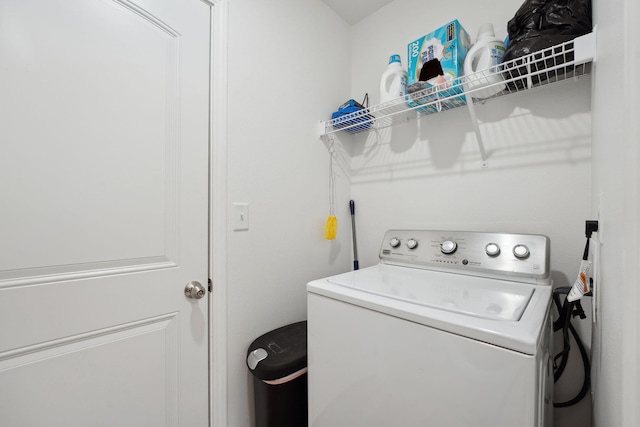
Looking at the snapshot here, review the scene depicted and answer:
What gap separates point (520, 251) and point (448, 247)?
0.27 m

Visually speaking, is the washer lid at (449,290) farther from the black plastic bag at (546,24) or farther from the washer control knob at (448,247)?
the black plastic bag at (546,24)

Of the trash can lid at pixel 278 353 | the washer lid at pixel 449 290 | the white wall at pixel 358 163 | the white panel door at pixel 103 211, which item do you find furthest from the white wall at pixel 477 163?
the white panel door at pixel 103 211

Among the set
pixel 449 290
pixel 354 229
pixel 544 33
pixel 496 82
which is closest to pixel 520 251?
pixel 449 290

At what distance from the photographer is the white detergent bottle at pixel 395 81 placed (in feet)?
4.86

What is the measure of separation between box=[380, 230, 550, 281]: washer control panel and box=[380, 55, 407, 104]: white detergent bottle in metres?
0.76

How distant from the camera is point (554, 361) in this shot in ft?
3.94

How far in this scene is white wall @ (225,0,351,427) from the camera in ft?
4.23

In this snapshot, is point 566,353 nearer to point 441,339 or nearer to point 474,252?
point 474,252

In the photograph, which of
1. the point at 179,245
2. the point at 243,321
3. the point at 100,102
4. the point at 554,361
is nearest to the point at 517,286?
the point at 554,361

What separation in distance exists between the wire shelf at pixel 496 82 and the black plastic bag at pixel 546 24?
34 millimetres

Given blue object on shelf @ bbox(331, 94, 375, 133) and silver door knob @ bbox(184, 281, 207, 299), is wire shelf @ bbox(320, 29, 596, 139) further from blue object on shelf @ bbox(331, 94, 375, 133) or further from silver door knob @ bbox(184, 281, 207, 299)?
silver door knob @ bbox(184, 281, 207, 299)

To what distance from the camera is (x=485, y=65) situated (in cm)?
119

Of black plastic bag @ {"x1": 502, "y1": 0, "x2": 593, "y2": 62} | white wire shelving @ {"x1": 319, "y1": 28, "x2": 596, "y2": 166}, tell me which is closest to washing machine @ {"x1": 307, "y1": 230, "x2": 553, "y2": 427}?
white wire shelving @ {"x1": 319, "y1": 28, "x2": 596, "y2": 166}

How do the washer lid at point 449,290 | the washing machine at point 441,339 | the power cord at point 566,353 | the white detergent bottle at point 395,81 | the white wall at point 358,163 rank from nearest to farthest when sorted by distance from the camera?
the washing machine at point 441,339 → the washer lid at point 449,290 → the power cord at point 566,353 → the white wall at point 358,163 → the white detergent bottle at point 395,81
